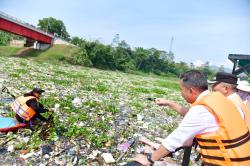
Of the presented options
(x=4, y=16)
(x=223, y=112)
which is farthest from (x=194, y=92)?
(x=4, y=16)

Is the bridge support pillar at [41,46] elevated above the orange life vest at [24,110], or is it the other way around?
the bridge support pillar at [41,46]

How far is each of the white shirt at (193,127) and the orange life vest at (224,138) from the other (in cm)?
4

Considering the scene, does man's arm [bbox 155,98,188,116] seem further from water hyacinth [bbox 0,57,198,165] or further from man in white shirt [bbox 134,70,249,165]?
water hyacinth [bbox 0,57,198,165]

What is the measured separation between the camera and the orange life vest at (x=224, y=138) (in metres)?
2.60

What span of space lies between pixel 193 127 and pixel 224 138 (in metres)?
0.30

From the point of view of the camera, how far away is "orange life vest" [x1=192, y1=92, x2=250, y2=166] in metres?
2.60

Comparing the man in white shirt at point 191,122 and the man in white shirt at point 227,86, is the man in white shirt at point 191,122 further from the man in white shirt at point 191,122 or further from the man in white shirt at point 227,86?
the man in white shirt at point 227,86

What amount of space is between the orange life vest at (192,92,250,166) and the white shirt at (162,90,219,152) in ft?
0.14

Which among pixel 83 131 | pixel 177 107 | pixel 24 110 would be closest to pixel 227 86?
pixel 177 107

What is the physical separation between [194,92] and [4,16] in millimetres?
39370

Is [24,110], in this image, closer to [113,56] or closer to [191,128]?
[191,128]

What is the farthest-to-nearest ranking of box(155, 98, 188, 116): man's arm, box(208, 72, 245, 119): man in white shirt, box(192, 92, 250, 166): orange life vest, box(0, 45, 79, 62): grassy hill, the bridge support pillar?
the bridge support pillar
box(0, 45, 79, 62): grassy hill
box(208, 72, 245, 119): man in white shirt
box(155, 98, 188, 116): man's arm
box(192, 92, 250, 166): orange life vest

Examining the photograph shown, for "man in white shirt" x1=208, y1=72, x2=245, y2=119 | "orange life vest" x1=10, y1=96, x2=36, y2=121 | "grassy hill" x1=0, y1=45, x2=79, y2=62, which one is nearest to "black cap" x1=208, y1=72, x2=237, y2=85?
"man in white shirt" x1=208, y1=72, x2=245, y2=119

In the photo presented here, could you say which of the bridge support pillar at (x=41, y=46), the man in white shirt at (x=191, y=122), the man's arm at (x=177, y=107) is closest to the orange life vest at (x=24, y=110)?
the man's arm at (x=177, y=107)
